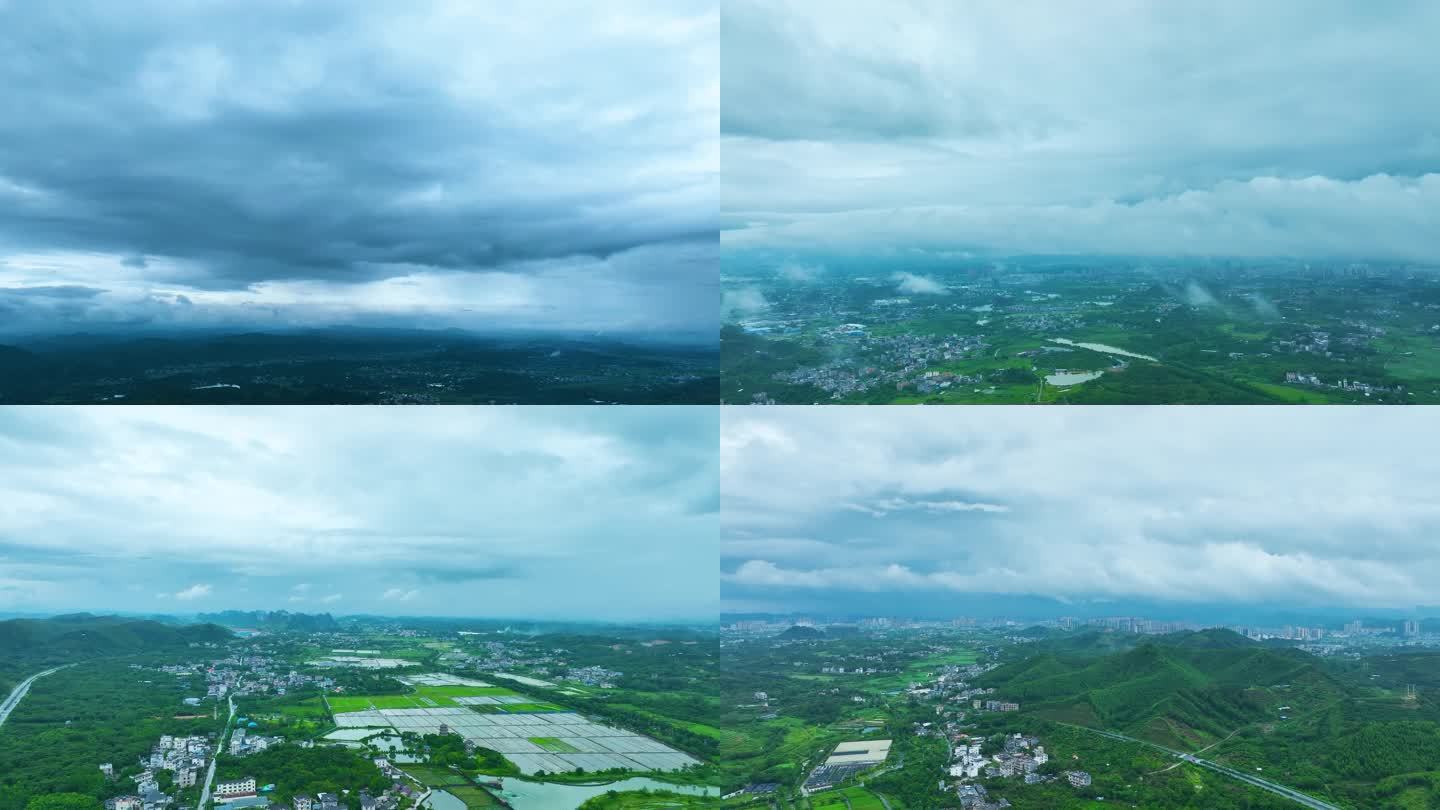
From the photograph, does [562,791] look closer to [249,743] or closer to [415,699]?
[415,699]

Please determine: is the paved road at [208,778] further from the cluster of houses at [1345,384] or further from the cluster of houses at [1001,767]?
the cluster of houses at [1345,384]

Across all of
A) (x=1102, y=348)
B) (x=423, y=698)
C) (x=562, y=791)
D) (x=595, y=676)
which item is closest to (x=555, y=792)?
(x=562, y=791)

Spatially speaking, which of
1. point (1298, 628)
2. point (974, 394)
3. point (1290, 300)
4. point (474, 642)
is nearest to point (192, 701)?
point (474, 642)

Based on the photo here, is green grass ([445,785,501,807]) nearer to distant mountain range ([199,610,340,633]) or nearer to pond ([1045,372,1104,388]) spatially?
distant mountain range ([199,610,340,633])

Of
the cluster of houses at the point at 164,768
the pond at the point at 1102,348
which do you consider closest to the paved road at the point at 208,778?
the cluster of houses at the point at 164,768

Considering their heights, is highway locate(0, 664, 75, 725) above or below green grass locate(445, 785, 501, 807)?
above

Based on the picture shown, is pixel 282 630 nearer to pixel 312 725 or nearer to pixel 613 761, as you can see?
pixel 312 725

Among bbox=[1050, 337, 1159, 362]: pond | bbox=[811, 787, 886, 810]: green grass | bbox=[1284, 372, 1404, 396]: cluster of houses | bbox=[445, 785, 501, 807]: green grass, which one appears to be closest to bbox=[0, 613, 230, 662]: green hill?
bbox=[445, 785, 501, 807]: green grass
